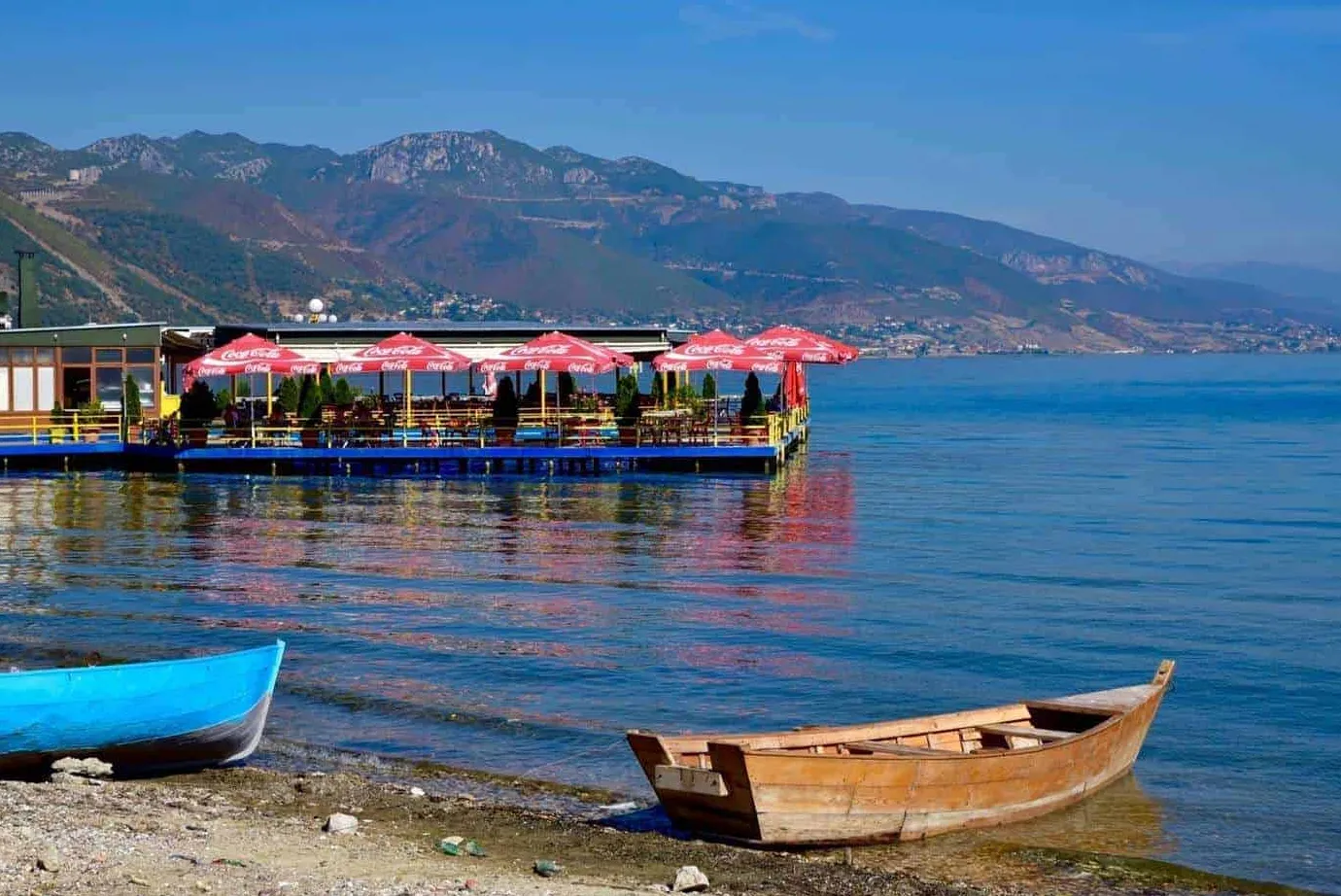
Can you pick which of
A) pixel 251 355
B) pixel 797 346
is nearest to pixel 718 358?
pixel 797 346

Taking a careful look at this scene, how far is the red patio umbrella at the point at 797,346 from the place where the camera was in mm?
47094

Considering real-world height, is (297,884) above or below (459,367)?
below

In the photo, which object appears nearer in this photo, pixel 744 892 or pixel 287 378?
pixel 744 892

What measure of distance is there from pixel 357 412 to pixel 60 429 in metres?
7.93

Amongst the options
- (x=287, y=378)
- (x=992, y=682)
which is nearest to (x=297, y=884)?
(x=992, y=682)

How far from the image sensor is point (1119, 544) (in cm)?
3322

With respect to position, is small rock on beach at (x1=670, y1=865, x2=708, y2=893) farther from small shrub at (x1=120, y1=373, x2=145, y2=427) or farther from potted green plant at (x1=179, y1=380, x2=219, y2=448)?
small shrub at (x1=120, y1=373, x2=145, y2=427)

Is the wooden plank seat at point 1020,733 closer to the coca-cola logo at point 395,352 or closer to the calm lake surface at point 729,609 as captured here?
the calm lake surface at point 729,609

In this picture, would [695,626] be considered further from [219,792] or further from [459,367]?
[459,367]

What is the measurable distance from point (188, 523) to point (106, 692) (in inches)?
831

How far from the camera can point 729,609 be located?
79.4ft

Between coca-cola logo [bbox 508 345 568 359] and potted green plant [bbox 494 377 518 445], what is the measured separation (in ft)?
4.94

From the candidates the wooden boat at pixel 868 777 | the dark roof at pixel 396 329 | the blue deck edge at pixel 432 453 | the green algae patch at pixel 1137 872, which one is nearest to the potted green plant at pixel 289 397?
the blue deck edge at pixel 432 453

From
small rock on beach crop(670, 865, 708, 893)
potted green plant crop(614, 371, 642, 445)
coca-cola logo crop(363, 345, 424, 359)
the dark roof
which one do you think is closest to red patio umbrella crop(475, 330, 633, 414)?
potted green plant crop(614, 371, 642, 445)
